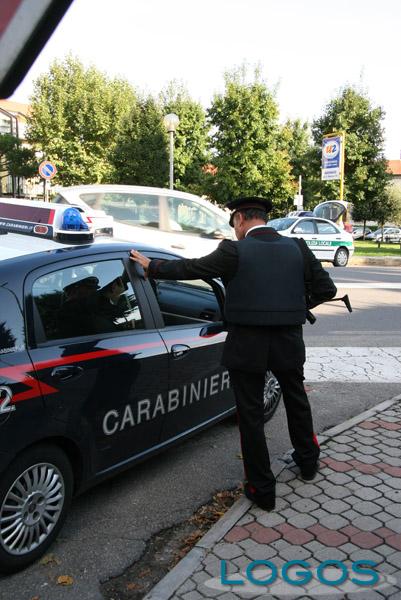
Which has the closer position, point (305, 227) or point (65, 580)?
point (65, 580)

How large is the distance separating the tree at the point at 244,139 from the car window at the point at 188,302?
24489mm

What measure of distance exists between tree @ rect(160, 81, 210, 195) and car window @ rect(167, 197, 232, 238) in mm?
21328

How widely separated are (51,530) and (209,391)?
4.71 ft

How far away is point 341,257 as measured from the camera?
60.4 feet

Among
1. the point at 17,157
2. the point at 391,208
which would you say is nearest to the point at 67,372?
the point at 17,157

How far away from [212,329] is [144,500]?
121 centimetres

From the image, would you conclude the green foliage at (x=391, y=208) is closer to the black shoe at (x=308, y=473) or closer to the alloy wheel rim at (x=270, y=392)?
the alloy wheel rim at (x=270, y=392)

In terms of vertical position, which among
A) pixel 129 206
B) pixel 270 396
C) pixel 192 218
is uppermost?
pixel 129 206

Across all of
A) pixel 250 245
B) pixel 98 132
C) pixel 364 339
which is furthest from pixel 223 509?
pixel 98 132

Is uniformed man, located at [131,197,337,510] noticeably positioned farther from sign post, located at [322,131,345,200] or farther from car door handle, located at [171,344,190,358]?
sign post, located at [322,131,345,200]

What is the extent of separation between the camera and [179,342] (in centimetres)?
357

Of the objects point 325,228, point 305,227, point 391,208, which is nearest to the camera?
point 305,227

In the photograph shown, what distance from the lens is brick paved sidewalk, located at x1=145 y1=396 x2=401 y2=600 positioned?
2.48 meters

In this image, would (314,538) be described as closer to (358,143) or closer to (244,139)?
(244,139)
